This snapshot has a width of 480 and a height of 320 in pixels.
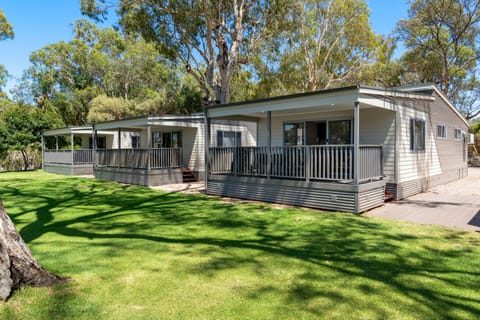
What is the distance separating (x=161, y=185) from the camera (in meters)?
13.8

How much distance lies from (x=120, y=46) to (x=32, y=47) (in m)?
11.3

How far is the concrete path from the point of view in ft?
22.1

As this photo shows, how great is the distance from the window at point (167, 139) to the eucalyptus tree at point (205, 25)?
3.02 metres

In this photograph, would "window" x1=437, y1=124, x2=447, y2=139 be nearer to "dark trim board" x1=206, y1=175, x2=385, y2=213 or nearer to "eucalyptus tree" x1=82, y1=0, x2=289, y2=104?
"dark trim board" x1=206, y1=175, x2=385, y2=213

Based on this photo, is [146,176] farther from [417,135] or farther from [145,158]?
[417,135]

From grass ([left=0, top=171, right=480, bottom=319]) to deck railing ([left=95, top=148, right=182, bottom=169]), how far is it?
21.3 ft

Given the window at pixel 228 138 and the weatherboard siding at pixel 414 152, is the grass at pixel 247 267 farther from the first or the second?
the window at pixel 228 138

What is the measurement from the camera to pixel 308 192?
27.5 feet

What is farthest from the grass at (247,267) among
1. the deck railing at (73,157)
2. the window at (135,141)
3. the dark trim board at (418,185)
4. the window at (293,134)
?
the window at (135,141)

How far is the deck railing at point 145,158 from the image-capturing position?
13875 mm

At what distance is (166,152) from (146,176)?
154 cm

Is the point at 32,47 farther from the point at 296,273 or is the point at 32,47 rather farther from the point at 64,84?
the point at 296,273

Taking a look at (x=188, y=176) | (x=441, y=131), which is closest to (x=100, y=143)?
(x=188, y=176)

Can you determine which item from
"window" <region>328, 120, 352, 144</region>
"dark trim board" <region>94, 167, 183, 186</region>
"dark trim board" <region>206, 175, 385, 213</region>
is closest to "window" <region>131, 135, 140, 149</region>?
"dark trim board" <region>94, 167, 183, 186</region>
